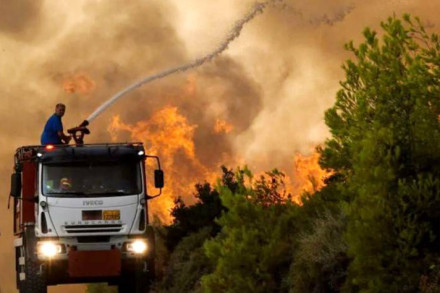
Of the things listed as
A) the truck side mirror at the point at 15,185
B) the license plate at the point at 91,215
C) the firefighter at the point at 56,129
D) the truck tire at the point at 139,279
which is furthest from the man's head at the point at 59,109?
the truck tire at the point at 139,279

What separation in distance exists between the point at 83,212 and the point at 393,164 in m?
8.95

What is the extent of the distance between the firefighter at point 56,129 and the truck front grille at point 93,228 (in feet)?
8.07

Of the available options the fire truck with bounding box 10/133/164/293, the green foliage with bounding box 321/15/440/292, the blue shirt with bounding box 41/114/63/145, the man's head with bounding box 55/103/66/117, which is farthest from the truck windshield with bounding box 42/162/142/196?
the green foliage with bounding box 321/15/440/292

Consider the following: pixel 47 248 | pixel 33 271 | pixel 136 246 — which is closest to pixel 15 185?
pixel 47 248

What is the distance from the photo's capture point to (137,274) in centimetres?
2808

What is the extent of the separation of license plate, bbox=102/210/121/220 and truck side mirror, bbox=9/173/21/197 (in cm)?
216

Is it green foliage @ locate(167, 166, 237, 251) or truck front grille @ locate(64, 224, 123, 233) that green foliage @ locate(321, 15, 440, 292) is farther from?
green foliage @ locate(167, 166, 237, 251)

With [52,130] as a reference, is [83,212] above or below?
below

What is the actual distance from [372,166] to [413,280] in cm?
235

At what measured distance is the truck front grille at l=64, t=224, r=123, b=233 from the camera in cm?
2803

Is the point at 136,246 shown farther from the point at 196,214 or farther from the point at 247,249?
the point at 196,214

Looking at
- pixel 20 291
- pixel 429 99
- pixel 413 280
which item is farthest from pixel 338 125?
pixel 20 291

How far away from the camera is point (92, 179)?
2780cm

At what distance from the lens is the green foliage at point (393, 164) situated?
2194cm
